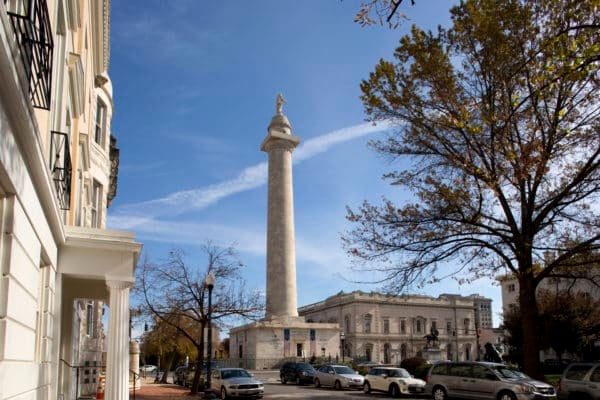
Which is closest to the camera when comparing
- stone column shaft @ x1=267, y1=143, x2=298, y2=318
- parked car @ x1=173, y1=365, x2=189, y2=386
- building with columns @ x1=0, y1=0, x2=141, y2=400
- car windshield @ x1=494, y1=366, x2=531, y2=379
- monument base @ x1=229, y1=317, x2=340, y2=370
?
building with columns @ x1=0, y1=0, x2=141, y2=400

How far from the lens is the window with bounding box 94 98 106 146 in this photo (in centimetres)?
2291

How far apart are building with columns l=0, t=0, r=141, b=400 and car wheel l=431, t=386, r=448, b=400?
13.3m

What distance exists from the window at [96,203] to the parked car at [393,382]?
49.6 ft

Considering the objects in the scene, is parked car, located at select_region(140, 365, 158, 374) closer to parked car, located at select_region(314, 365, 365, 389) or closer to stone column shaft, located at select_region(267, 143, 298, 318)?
stone column shaft, located at select_region(267, 143, 298, 318)

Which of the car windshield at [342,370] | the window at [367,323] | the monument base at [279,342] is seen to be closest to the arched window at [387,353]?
the window at [367,323]

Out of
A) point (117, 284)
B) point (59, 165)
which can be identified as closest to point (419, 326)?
point (117, 284)

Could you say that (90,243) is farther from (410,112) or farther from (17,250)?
(410,112)

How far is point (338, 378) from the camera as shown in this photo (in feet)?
107

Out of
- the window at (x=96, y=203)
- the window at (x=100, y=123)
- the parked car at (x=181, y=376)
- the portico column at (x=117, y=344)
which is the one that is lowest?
the parked car at (x=181, y=376)

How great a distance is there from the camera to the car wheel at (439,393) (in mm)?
22994

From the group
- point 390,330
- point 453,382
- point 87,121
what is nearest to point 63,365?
point 87,121

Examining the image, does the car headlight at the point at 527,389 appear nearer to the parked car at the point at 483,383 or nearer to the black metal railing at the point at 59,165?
the parked car at the point at 483,383

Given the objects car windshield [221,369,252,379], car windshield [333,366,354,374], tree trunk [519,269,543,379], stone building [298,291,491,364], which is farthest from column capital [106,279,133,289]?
stone building [298,291,491,364]

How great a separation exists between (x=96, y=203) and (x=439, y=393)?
50.3ft
